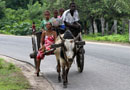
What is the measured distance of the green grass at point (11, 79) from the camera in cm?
821

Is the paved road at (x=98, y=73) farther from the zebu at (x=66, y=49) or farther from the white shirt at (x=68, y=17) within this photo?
the white shirt at (x=68, y=17)

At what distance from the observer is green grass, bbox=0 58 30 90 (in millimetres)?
8214

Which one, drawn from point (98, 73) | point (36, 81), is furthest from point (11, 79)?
point (98, 73)

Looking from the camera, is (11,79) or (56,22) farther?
(56,22)

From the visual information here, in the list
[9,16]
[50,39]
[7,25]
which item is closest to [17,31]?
[7,25]

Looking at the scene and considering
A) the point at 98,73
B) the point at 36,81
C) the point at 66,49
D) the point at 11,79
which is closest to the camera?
the point at 66,49

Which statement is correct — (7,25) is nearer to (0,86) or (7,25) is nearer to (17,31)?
(17,31)

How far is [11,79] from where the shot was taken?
9.38 meters

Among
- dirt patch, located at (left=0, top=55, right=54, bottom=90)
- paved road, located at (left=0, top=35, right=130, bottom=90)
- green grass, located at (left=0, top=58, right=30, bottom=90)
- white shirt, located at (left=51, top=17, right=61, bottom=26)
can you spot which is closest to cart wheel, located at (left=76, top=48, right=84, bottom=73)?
paved road, located at (left=0, top=35, right=130, bottom=90)

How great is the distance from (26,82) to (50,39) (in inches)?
61.8

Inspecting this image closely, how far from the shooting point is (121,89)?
26.8ft

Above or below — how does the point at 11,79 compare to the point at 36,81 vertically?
above

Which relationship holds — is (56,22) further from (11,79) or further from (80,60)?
(11,79)

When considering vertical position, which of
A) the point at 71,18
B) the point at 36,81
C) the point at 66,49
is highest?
the point at 71,18
